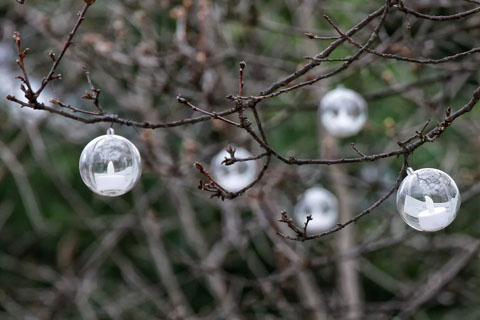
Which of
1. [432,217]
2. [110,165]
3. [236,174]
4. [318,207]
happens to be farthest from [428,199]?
[318,207]

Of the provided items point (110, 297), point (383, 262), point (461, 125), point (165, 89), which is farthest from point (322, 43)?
point (110, 297)

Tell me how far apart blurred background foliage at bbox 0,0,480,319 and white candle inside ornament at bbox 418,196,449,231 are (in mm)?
1634

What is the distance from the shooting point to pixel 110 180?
2221 mm

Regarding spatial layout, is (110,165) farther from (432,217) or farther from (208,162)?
(208,162)

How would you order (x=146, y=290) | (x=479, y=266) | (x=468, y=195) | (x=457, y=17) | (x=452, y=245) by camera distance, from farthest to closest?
1. (x=479, y=266)
2. (x=146, y=290)
3. (x=452, y=245)
4. (x=468, y=195)
5. (x=457, y=17)

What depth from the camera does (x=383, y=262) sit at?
830 cm

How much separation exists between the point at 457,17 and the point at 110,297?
276 inches

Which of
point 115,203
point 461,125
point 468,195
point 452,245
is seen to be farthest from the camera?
point 115,203

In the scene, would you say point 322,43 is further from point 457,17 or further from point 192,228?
point 457,17

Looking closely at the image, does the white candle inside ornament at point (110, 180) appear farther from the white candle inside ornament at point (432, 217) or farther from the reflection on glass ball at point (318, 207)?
the reflection on glass ball at point (318, 207)

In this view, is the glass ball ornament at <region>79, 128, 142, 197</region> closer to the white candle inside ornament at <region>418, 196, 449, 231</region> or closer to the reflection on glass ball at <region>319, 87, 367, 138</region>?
the white candle inside ornament at <region>418, 196, 449, 231</region>

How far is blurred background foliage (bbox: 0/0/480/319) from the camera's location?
4484 millimetres

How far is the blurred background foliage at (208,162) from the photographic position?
4.48m

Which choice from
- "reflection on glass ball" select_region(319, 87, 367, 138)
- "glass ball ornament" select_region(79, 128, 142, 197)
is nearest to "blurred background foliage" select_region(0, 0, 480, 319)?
"reflection on glass ball" select_region(319, 87, 367, 138)
